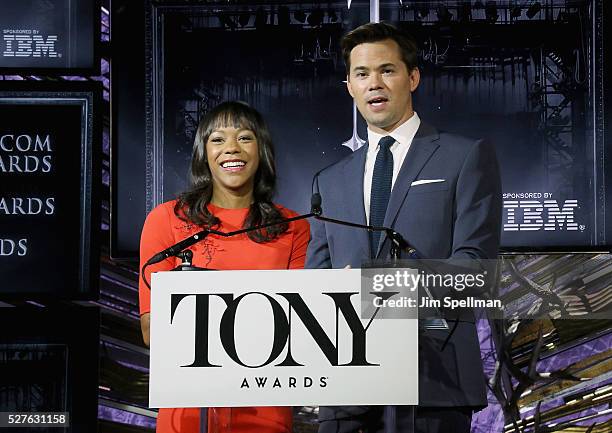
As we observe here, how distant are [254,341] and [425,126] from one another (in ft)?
3.89

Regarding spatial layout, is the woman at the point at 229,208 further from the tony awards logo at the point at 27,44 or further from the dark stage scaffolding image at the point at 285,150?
the tony awards logo at the point at 27,44

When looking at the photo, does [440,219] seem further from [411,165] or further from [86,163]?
[86,163]

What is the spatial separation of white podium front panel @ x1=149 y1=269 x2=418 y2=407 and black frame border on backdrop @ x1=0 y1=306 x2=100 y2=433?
3.01 ft

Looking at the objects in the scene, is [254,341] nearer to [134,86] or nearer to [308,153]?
[308,153]

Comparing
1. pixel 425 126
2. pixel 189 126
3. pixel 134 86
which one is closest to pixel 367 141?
pixel 425 126

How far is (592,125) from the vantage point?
12.6 ft

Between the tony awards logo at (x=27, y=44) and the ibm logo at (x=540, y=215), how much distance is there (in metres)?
1.88

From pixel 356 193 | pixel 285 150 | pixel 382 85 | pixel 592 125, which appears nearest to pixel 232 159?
pixel 285 150

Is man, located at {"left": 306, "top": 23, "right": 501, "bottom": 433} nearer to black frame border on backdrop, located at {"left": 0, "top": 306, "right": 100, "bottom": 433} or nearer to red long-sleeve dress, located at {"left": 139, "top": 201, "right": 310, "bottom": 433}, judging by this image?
red long-sleeve dress, located at {"left": 139, "top": 201, "right": 310, "bottom": 433}

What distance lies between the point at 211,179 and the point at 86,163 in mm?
560

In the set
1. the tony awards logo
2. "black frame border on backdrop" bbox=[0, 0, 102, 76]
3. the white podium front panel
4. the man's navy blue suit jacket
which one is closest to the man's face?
the man's navy blue suit jacket

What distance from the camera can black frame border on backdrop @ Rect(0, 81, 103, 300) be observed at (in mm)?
3887

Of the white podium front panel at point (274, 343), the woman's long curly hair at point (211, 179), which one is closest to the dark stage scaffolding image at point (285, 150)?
the woman's long curly hair at point (211, 179)

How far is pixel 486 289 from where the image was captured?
3639 millimetres
